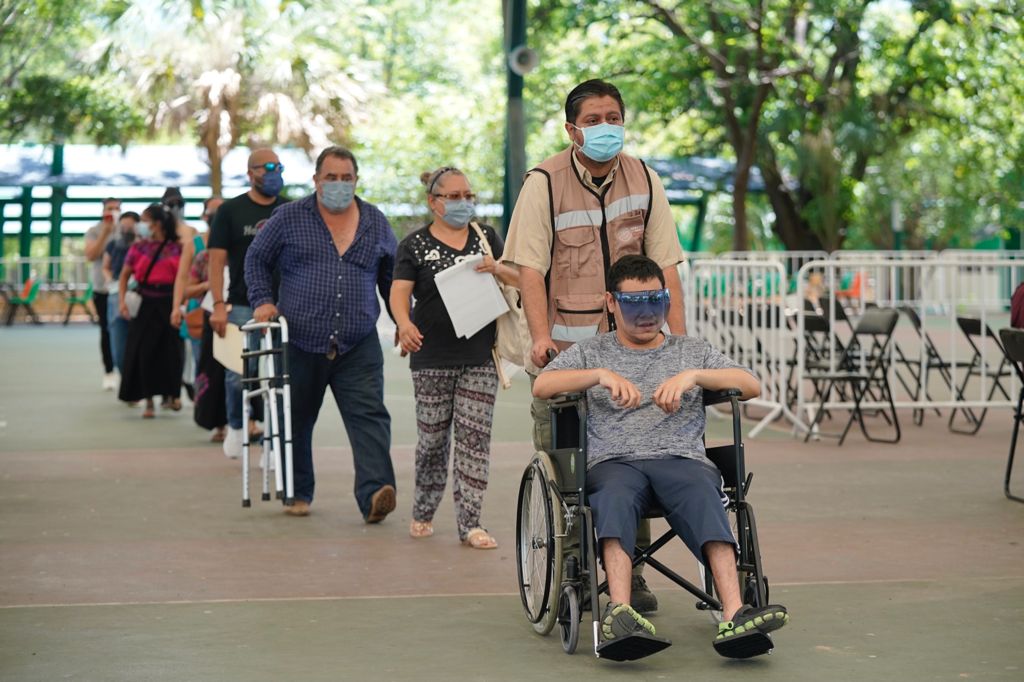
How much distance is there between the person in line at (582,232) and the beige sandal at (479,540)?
153 centimetres

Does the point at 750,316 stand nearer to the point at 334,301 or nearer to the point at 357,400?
the point at 357,400

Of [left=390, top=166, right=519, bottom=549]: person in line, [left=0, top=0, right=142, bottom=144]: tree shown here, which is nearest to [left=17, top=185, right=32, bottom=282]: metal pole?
[left=0, top=0, right=142, bottom=144]: tree

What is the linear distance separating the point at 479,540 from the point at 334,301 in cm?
160

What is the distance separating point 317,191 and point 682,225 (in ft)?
176

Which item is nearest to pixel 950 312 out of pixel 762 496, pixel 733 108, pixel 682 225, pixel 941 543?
pixel 762 496

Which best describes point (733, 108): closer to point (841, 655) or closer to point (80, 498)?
point (80, 498)

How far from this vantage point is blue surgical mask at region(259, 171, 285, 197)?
410 inches

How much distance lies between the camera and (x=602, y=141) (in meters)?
6.71

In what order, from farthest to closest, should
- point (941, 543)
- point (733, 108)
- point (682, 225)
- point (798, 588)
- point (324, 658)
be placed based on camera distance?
1. point (682, 225)
2. point (733, 108)
3. point (941, 543)
4. point (798, 588)
5. point (324, 658)

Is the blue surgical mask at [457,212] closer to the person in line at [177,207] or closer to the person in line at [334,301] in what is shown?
the person in line at [334,301]

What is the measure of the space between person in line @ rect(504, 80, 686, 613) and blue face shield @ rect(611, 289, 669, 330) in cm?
53

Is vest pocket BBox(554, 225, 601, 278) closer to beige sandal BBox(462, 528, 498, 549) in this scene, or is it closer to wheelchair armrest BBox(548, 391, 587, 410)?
wheelchair armrest BBox(548, 391, 587, 410)

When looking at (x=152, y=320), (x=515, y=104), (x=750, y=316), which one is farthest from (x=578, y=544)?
(x=515, y=104)

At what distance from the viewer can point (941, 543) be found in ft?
27.3
